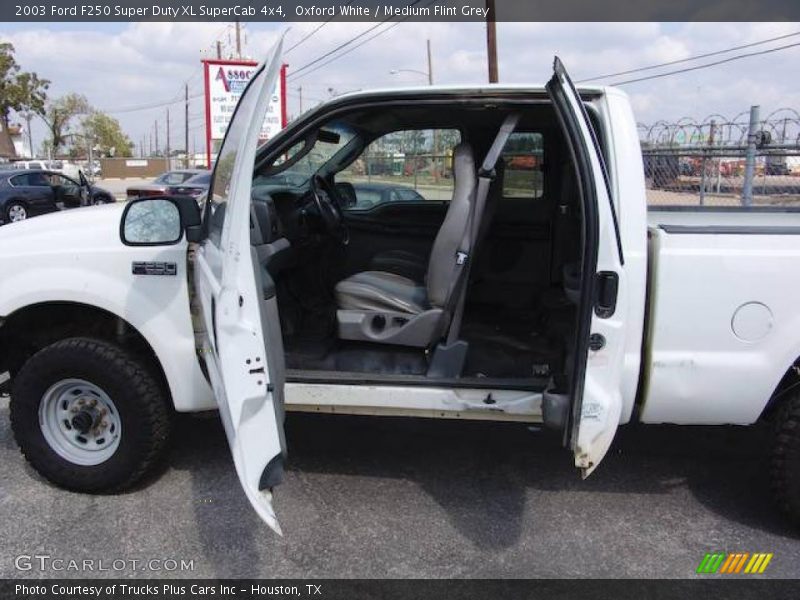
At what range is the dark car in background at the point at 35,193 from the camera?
58.2 feet

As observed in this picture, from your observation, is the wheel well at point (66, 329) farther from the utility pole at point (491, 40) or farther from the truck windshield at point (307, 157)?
the utility pole at point (491, 40)

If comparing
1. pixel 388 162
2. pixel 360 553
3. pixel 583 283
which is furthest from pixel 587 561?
pixel 388 162

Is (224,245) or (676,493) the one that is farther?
(676,493)

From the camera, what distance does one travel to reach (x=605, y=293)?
267 centimetres

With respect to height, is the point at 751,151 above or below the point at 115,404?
above

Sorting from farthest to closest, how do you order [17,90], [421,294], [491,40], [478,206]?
[17,90]
[491,40]
[421,294]
[478,206]

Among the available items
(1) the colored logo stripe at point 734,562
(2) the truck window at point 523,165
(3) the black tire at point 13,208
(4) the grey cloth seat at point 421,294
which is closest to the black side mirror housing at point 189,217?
(4) the grey cloth seat at point 421,294

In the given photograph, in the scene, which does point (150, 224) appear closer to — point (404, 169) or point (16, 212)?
point (404, 169)

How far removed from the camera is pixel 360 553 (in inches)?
119

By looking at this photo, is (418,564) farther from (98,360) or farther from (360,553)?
(98,360)

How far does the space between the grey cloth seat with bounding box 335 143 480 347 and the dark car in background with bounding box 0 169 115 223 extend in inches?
612

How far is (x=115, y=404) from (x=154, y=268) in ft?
2.29

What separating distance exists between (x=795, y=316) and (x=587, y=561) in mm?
1348

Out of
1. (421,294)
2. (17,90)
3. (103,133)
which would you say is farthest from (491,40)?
(103,133)
